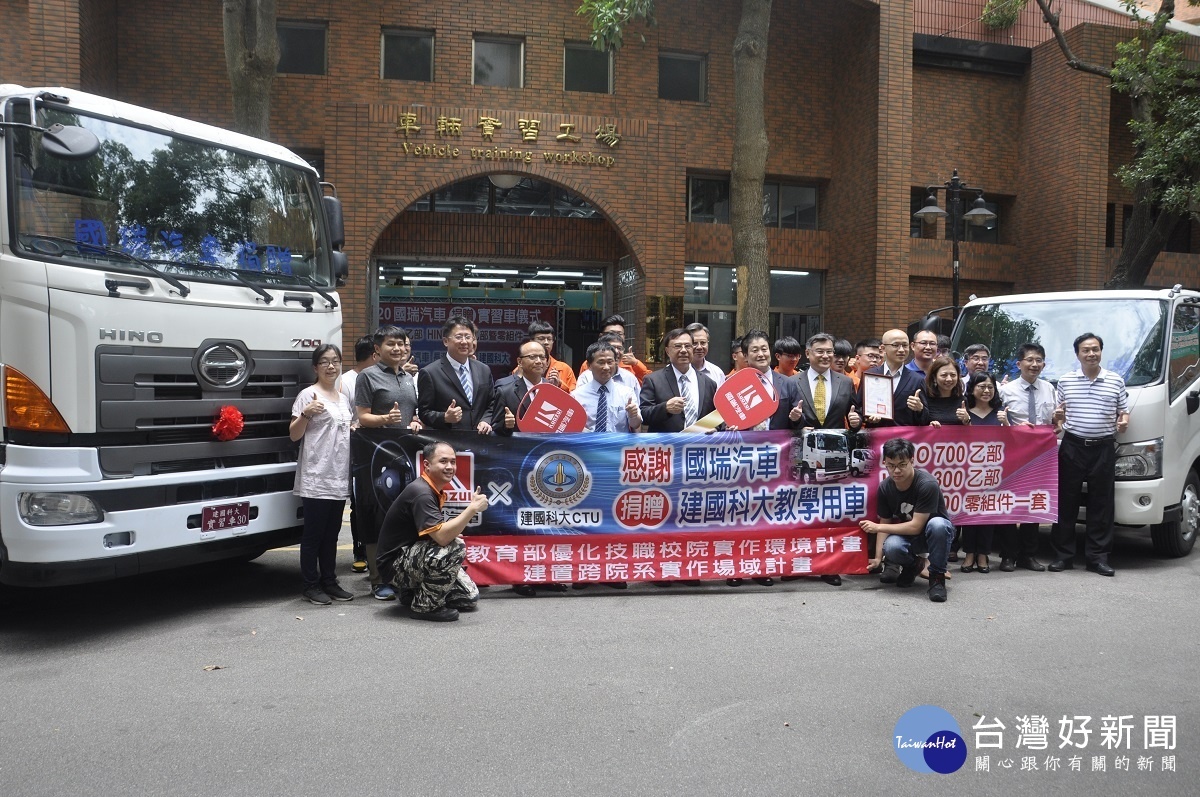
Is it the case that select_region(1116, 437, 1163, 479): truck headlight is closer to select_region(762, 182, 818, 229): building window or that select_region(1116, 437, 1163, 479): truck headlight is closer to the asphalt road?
the asphalt road

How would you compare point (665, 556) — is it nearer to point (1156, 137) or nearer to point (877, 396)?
point (877, 396)

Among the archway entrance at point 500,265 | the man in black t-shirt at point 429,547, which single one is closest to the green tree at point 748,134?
the archway entrance at point 500,265

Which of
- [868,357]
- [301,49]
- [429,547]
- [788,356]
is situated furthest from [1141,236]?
[429,547]

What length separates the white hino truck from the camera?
17.0ft

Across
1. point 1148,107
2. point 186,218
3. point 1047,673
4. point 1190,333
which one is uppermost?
point 1148,107

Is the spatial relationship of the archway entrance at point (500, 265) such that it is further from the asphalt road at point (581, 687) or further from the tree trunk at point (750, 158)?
the asphalt road at point (581, 687)

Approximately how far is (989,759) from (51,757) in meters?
3.98

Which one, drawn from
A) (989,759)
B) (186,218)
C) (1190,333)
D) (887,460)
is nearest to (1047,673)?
(989,759)

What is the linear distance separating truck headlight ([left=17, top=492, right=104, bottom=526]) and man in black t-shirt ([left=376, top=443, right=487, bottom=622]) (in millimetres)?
1801

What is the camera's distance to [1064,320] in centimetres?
855

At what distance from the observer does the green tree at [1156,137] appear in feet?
49.0

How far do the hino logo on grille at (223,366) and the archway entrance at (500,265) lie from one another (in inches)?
477

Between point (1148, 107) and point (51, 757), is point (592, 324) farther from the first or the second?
point (51, 757)
